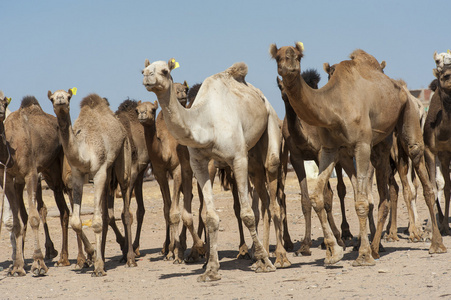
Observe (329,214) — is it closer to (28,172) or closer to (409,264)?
(409,264)

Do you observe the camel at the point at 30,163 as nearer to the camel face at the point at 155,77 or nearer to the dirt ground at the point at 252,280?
the dirt ground at the point at 252,280

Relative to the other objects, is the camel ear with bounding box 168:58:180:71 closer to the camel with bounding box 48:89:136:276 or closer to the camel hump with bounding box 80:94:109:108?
the camel with bounding box 48:89:136:276

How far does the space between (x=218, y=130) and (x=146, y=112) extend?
2495mm

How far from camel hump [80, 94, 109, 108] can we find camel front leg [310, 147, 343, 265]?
4.11 m

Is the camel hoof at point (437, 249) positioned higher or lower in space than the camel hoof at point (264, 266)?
higher

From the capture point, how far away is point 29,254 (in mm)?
12617

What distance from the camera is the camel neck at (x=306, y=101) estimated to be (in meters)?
7.90

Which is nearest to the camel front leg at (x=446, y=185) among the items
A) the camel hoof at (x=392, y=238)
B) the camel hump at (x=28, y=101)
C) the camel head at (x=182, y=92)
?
the camel hoof at (x=392, y=238)

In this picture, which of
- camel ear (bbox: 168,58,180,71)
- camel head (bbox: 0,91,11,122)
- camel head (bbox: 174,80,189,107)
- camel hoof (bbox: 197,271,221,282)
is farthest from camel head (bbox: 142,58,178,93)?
camel head (bbox: 174,80,189,107)

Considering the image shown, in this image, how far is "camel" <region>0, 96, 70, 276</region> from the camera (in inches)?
392

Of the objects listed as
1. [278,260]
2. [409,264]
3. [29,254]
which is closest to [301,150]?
[278,260]

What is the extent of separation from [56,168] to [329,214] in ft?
16.2

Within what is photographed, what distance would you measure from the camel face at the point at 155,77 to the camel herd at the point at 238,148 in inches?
0.6

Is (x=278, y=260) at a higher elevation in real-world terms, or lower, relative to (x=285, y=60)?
lower
